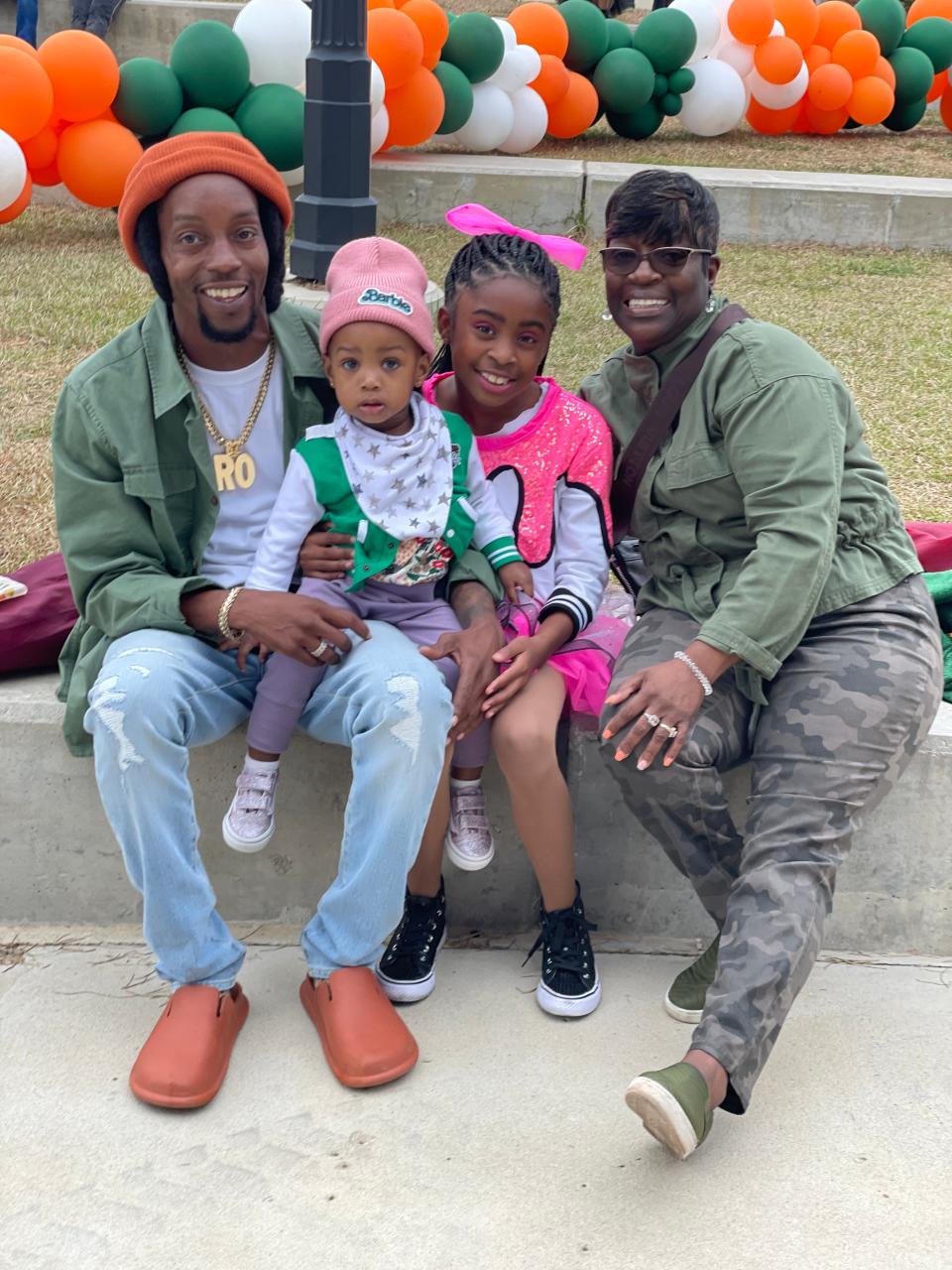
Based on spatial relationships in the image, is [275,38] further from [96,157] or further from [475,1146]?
[475,1146]

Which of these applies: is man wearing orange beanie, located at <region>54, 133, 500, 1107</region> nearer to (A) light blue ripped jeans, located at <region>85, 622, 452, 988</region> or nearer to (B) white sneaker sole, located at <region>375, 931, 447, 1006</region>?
(A) light blue ripped jeans, located at <region>85, 622, 452, 988</region>

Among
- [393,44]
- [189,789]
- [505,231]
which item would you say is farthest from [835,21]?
[189,789]

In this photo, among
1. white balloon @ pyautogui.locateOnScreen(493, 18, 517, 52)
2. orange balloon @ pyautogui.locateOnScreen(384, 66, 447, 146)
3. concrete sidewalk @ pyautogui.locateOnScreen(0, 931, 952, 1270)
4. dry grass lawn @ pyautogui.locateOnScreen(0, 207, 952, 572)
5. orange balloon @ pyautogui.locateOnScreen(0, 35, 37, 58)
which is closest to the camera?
concrete sidewalk @ pyautogui.locateOnScreen(0, 931, 952, 1270)

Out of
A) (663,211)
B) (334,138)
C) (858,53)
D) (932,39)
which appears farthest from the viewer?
(932,39)

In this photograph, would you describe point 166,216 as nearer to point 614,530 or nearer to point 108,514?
point 108,514

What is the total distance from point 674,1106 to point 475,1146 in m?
0.38

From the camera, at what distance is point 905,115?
11.1 metres

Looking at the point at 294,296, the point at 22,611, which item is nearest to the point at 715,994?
the point at 22,611

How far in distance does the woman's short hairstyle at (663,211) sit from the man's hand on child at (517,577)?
66 cm

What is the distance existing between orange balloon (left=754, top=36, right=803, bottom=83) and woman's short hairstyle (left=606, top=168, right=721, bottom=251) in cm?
807

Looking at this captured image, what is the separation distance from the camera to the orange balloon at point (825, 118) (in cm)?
1076

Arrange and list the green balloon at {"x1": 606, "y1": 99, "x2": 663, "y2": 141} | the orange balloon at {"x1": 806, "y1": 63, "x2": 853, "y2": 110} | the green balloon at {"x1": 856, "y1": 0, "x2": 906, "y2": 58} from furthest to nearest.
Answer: the orange balloon at {"x1": 806, "y1": 63, "x2": 853, "y2": 110} → the green balloon at {"x1": 606, "y1": 99, "x2": 663, "y2": 141} → the green balloon at {"x1": 856, "y1": 0, "x2": 906, "y2": 58}

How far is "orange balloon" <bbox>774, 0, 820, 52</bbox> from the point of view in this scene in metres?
9.86

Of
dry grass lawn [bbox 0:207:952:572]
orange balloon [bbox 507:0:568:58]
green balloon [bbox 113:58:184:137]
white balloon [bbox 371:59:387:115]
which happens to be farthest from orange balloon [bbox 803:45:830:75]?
green balloon [bbox 113:58:184:137]
